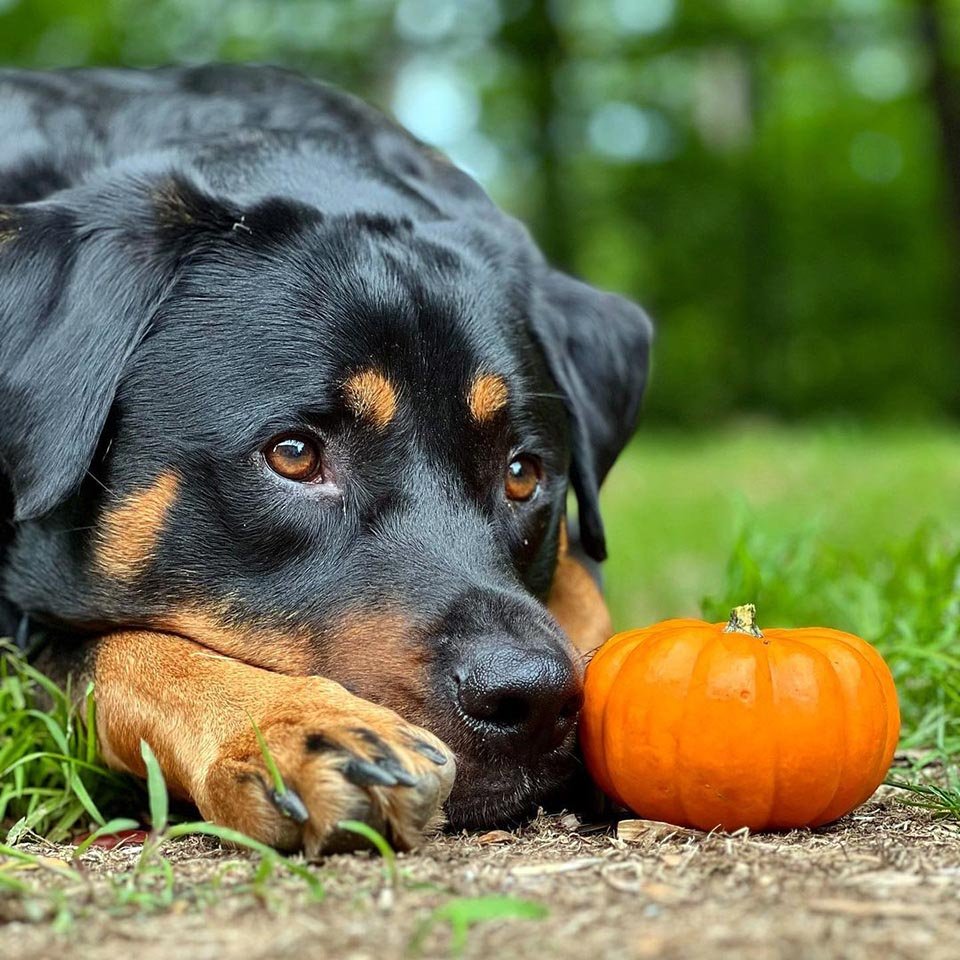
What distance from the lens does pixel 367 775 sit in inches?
89.0

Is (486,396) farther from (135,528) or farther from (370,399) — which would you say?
(135,528)

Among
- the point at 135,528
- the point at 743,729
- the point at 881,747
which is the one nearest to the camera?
the point at 743,729

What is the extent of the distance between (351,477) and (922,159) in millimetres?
21951

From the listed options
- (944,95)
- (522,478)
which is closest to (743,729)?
(522,478)

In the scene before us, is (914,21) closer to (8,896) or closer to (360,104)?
(360,104)

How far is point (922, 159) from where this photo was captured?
22.8m

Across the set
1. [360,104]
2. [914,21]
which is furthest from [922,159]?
[360,104]

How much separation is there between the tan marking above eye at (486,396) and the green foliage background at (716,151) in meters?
17.6

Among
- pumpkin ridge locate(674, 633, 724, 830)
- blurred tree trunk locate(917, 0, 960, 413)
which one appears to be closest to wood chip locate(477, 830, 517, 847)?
pumpkin ridge locate(674, 633, 724, 830)

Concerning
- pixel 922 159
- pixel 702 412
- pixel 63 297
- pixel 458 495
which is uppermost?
pixel 922 159

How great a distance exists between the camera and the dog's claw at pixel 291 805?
229 cm

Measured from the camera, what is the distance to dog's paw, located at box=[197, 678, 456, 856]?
7.43ft

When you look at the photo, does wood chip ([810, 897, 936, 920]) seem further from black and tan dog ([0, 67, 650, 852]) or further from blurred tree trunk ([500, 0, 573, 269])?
blurred tree trunk ([500, 0, 573, 269])

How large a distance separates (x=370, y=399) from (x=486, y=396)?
31 cm
